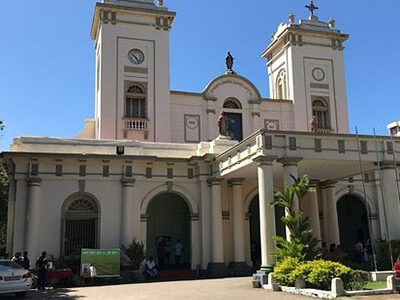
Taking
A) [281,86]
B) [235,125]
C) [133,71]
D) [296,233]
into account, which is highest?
[281,86]

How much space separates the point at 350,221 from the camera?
98.2ft

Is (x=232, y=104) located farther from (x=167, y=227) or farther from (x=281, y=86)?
(x=167, y=227)

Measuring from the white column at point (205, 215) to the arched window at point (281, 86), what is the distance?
35.6ft

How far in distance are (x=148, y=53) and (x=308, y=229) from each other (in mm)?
16669

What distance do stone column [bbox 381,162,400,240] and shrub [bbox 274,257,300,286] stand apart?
227 inches

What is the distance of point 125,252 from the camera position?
22.2 meters

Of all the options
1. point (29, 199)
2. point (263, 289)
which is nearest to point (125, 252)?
point (29, 199)

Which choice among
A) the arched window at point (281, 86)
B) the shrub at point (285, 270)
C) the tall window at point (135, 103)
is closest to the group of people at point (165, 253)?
the tall window at point (135, 103)

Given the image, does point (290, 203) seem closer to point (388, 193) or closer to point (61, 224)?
point (388, 193)

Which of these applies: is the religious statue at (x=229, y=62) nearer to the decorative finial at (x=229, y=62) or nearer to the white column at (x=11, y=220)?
the decorative finial at (x=229, y=62)

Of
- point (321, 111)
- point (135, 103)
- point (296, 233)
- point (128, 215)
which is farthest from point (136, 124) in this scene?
point (296, 233)

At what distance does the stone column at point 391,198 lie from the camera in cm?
1993

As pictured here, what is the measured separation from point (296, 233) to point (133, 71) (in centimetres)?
1610

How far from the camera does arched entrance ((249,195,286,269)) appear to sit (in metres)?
25.9
